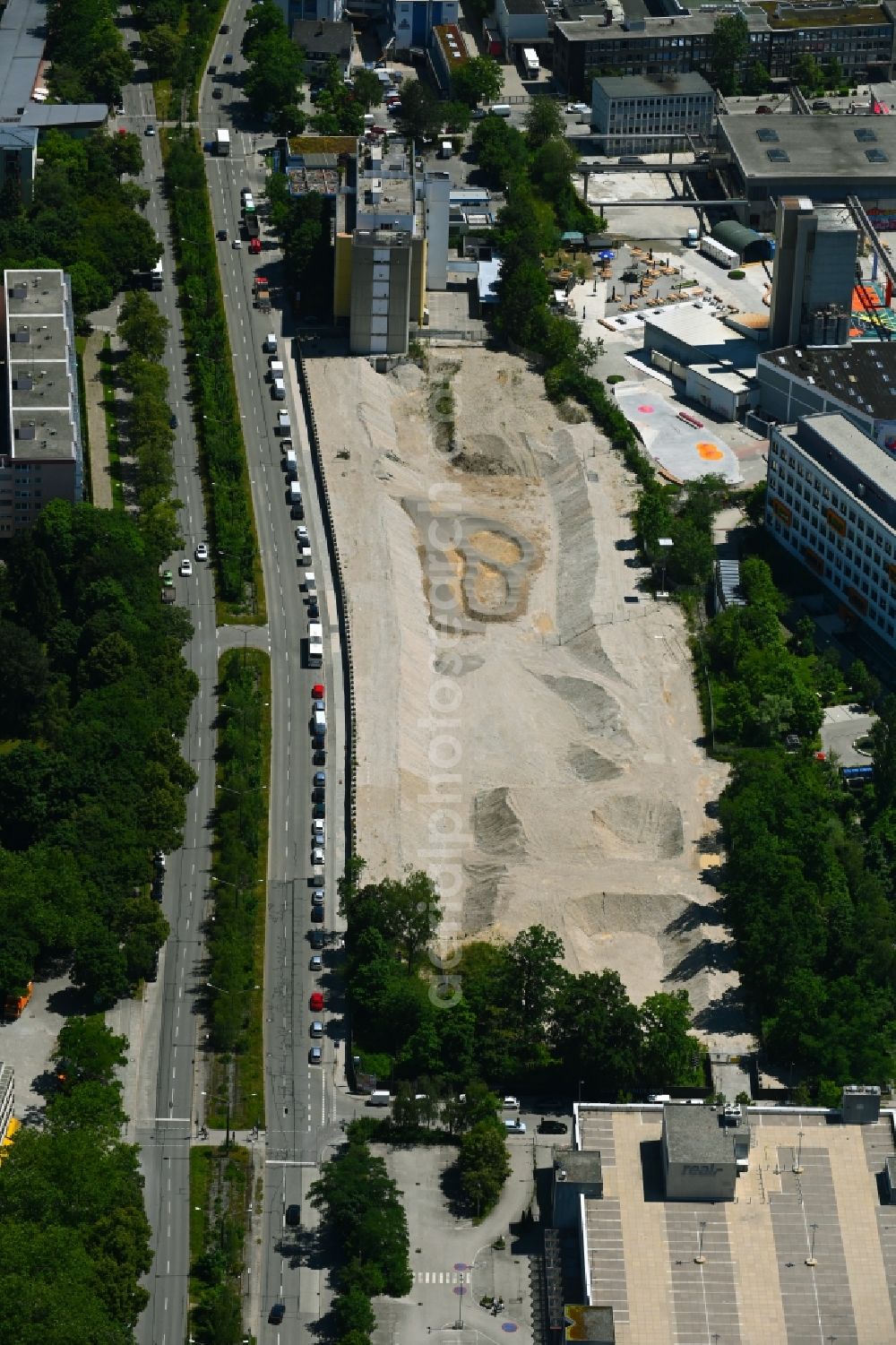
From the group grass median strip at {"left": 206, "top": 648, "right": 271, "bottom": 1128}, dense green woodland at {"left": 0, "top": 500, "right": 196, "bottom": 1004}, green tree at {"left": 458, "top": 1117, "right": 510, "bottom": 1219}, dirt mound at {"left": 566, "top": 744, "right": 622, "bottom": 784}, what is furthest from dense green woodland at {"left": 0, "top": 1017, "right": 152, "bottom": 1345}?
dirt mound at {"left": 566, "top": 744, "right": 622, "bottom": 784}

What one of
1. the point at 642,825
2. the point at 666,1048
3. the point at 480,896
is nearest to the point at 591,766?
the point at 642,825

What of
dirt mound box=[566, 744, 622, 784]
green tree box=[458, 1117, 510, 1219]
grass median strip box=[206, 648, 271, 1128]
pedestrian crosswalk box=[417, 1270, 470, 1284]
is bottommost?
pedestrian crosswalk box=[417, 1270, 470, 1284]

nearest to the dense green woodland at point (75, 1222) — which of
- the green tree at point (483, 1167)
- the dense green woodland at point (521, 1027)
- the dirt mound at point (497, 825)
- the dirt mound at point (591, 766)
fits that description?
the dense green woodland at point (521, 1027)

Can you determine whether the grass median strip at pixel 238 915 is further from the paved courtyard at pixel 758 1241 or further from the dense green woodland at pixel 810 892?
the dense green woodland at pixel 810 892

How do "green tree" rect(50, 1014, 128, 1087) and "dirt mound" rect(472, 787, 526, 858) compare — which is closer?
"green tree" rect(50, 1014, 128, 1087)

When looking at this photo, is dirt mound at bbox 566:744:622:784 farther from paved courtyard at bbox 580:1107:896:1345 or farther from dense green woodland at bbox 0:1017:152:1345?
dense green woodland at bbox 0:1017:152:1345

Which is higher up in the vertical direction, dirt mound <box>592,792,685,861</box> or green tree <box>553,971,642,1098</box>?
dirt mound <box>592,792,685,861</box>
